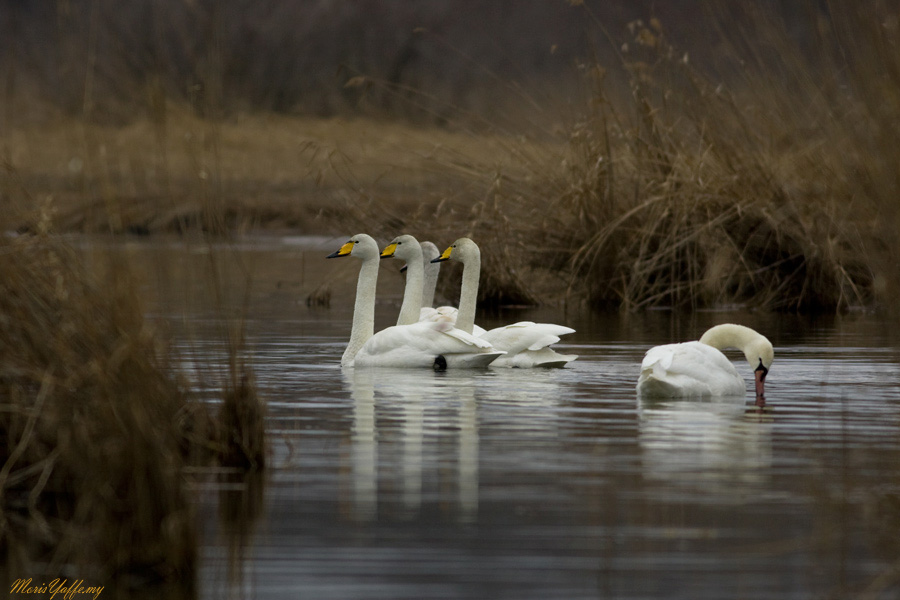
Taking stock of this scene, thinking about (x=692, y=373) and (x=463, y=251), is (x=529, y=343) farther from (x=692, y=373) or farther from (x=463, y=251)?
(x=692, y=373)

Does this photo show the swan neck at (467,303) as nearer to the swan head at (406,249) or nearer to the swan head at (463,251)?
the swan head at (463,251)

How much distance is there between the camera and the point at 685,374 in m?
8.91

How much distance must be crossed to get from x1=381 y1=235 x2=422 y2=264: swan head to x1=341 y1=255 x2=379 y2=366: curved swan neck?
0.37 metres

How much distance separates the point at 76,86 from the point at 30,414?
4.07ft

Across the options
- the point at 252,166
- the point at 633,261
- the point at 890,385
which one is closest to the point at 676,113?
the point at 633,261

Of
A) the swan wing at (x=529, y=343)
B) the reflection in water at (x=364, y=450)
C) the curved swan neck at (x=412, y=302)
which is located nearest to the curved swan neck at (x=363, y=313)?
the curved swan neck at (x=412, y=302)

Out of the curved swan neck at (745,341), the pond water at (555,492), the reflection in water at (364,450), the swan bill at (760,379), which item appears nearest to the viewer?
the pond water at (555,492)

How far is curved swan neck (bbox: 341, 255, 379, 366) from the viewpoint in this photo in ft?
37.6

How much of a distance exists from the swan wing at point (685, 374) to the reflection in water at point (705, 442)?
59 mm

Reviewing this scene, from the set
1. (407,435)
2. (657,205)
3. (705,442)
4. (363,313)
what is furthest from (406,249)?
(705,442)

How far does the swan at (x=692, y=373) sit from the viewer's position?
28.9 feet

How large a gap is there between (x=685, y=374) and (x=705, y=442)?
177 centimetres

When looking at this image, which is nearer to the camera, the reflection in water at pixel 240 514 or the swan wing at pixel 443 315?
the reflection in water at pixel 240 514

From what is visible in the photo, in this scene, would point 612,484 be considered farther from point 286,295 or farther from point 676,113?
point 286,295
